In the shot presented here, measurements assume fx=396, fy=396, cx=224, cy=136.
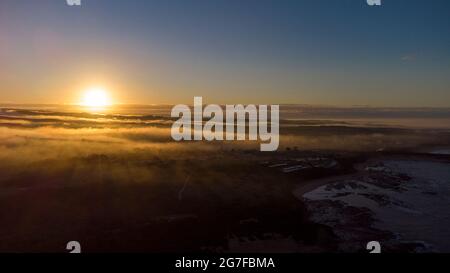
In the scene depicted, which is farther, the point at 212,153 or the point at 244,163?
the point at 212,153

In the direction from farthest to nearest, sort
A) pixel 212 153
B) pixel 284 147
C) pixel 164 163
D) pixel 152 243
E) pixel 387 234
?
1. pixel 284 147
2. pixel 212 153
3. pixel 164 163
4. pixel 387 234
5. pixel 152 243

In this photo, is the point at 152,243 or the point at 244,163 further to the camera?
the point at 244,163

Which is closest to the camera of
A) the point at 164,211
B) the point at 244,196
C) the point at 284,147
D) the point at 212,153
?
the point at 164,211

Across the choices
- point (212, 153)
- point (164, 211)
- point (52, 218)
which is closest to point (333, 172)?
point (212, 153)

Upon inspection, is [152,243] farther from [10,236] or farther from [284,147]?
[284,147]

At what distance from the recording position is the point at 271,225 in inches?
814

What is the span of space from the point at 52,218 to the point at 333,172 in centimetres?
2276

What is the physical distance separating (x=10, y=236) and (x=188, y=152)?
73.6 ft

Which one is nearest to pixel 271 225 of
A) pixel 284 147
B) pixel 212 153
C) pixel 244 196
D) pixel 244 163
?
pixel 244 196
